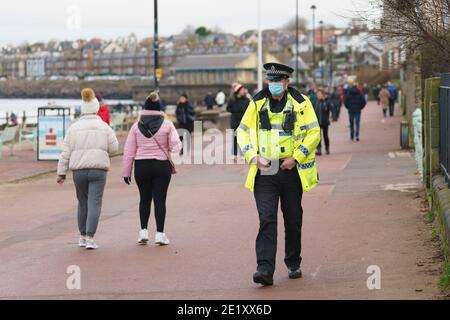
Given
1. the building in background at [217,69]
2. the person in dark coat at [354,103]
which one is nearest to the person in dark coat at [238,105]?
the person in dark coat at [354,103]

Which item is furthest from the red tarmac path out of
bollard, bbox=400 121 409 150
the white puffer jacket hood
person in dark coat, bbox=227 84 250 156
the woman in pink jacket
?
bollard, bbox=400 121 409 150

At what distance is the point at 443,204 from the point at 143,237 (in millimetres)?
3557

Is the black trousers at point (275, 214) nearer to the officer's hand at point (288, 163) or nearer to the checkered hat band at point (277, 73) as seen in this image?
the officer's hand at point (288, 163)

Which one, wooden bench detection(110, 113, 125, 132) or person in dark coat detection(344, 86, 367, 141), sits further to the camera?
wooden bench detection(110, 113, 125, 132)

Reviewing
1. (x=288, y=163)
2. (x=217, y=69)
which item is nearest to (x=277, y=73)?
(x=288, y=163)

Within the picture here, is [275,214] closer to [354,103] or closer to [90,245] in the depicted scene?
[90,245]

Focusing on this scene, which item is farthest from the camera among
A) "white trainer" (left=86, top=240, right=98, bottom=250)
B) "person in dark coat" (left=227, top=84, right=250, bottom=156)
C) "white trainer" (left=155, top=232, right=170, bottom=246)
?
"person in dark coat" (left=227, top=84, right=250, bottom=156)

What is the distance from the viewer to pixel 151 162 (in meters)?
11.8

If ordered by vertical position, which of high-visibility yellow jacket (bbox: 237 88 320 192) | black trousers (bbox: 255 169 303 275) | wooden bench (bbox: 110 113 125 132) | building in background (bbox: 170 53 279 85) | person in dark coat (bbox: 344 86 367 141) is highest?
building in background (bbox: 170 53 279 85)

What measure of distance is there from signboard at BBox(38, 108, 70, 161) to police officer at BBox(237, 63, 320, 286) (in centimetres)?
1514

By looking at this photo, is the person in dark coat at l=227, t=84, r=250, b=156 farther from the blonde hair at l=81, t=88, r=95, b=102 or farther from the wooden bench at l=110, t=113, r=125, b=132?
the wooden bench at l=110, t=113, r=125, b=132

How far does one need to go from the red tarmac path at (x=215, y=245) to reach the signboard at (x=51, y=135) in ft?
15.2

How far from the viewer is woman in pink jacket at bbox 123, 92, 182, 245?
38.8ft
